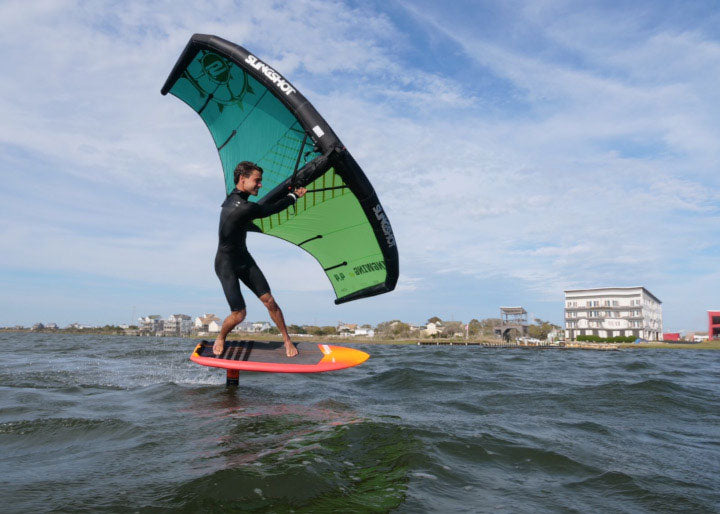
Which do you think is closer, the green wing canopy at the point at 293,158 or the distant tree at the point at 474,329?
the green wing canopy at the point at 293,158

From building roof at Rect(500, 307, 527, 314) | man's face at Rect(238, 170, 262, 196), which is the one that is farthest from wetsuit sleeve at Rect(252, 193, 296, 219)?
building roof at Rect(500, 307, 527, 314)

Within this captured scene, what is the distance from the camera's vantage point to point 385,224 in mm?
6848

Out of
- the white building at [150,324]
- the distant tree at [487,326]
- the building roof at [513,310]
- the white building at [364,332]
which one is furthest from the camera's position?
the white building at [150,324]

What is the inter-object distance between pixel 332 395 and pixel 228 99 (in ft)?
17.2

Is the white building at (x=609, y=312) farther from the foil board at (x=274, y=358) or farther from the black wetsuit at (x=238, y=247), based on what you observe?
the black wetsuit at (x=238, y=247)

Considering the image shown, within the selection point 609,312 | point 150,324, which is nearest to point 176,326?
point 150,324

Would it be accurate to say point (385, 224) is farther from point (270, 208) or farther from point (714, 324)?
point (714, 324)

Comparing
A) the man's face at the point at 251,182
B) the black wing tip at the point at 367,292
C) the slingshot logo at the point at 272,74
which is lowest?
the black wing tip at the point at 367,292

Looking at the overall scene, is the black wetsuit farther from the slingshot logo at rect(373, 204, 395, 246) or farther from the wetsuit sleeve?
the slingshot logo at rect(373, 204, 395, 246)

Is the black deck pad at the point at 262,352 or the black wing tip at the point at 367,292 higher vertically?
the black wing tip at the point at 367,292

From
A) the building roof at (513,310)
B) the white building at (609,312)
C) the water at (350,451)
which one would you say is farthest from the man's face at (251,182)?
the building roof at (513,310)

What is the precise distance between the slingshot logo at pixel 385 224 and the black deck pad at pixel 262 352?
218 cm

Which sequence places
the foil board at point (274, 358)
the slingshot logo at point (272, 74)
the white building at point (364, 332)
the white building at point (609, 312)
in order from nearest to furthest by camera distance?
the slingshot logo at point (272, 74) < the foil board at point (274, 358) < the white building at point (609, 312) < the white building at point (364, 332)

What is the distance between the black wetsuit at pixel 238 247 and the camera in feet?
19.7
